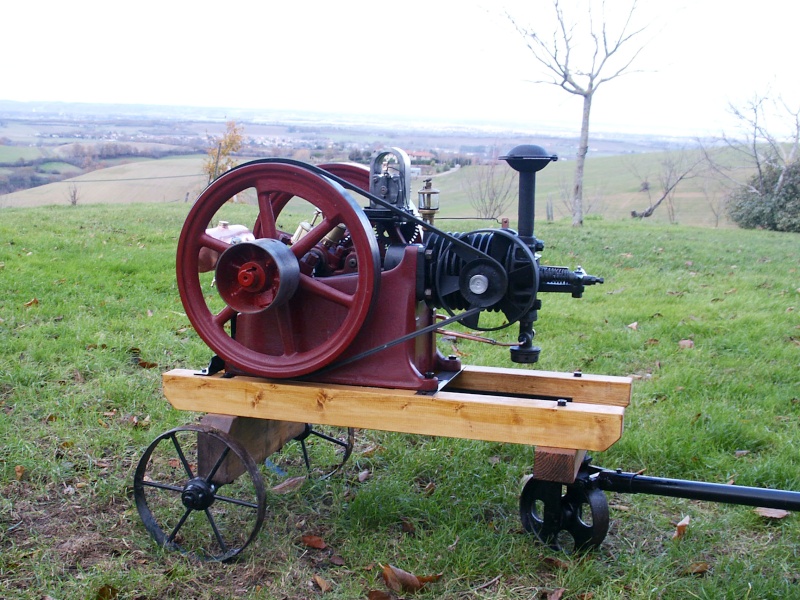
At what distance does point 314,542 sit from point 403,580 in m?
0.44

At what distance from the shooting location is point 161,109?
58.0 metres

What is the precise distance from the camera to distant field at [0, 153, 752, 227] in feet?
55.4

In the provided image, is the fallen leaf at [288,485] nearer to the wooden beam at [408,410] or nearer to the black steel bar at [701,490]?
the wooden beam at [408,410]

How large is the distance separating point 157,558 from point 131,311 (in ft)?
10.1

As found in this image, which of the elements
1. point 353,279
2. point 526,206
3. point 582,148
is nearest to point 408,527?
point 353,279

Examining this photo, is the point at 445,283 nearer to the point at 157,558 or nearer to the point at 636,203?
the point at 157,558

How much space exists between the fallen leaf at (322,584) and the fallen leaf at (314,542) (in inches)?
8.4

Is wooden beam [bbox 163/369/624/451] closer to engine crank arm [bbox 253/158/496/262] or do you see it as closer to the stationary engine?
the stationary engine

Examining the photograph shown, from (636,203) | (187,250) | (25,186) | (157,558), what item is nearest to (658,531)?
(157,558)

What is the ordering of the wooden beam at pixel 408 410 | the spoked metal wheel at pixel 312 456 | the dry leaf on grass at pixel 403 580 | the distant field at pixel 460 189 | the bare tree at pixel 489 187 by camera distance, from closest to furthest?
the wooden beam at pixel 408 410
the dry leaf on grass at pixel 403 580
the spoked metal wheel at pixel 312 456
the distant field at pixel 460 189
the bare tree at pixel 489 187

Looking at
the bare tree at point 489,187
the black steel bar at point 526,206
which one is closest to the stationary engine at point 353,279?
the black steel bar at point 526,206

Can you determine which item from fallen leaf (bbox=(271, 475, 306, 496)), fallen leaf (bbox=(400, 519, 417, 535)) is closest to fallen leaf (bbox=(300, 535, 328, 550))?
fallen leaf (bbox=(400, 519, 417, 535))

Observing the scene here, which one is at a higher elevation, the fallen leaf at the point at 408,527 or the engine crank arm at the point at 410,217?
the engine crank arm at the point at 410,217

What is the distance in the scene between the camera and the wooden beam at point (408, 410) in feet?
7.73
